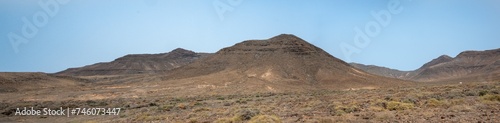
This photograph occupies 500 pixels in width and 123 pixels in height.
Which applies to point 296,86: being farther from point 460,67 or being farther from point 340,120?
point 460,67

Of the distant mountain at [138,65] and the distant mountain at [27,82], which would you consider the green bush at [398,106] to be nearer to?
the distant mountain at [27,82]

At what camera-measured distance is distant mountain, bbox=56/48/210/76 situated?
495ft

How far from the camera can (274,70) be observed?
78.1 m

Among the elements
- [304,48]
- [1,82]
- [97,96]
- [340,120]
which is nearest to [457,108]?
[340,120]

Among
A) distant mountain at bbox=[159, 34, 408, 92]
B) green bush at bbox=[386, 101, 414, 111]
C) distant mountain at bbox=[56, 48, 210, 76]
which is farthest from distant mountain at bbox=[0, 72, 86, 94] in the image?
green bush at bbox=[386, 101, 414, 111]

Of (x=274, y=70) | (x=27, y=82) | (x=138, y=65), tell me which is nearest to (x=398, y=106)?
(x=274, y=70)

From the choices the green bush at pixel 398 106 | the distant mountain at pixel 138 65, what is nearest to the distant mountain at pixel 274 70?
the green bush at pixel 398 106

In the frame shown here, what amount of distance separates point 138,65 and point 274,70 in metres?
91.8

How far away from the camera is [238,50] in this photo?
95750 millimetres

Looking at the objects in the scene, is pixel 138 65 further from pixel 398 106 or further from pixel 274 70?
pixel 398 106

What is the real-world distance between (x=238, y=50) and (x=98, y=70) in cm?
8366

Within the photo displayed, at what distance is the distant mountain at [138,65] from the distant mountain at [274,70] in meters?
56.4

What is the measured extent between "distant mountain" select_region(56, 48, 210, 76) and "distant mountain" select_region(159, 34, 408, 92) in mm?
56374

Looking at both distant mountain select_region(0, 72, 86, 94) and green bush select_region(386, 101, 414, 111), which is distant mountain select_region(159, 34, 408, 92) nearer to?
distant mountain select_region(0, 72, 86, 94)
